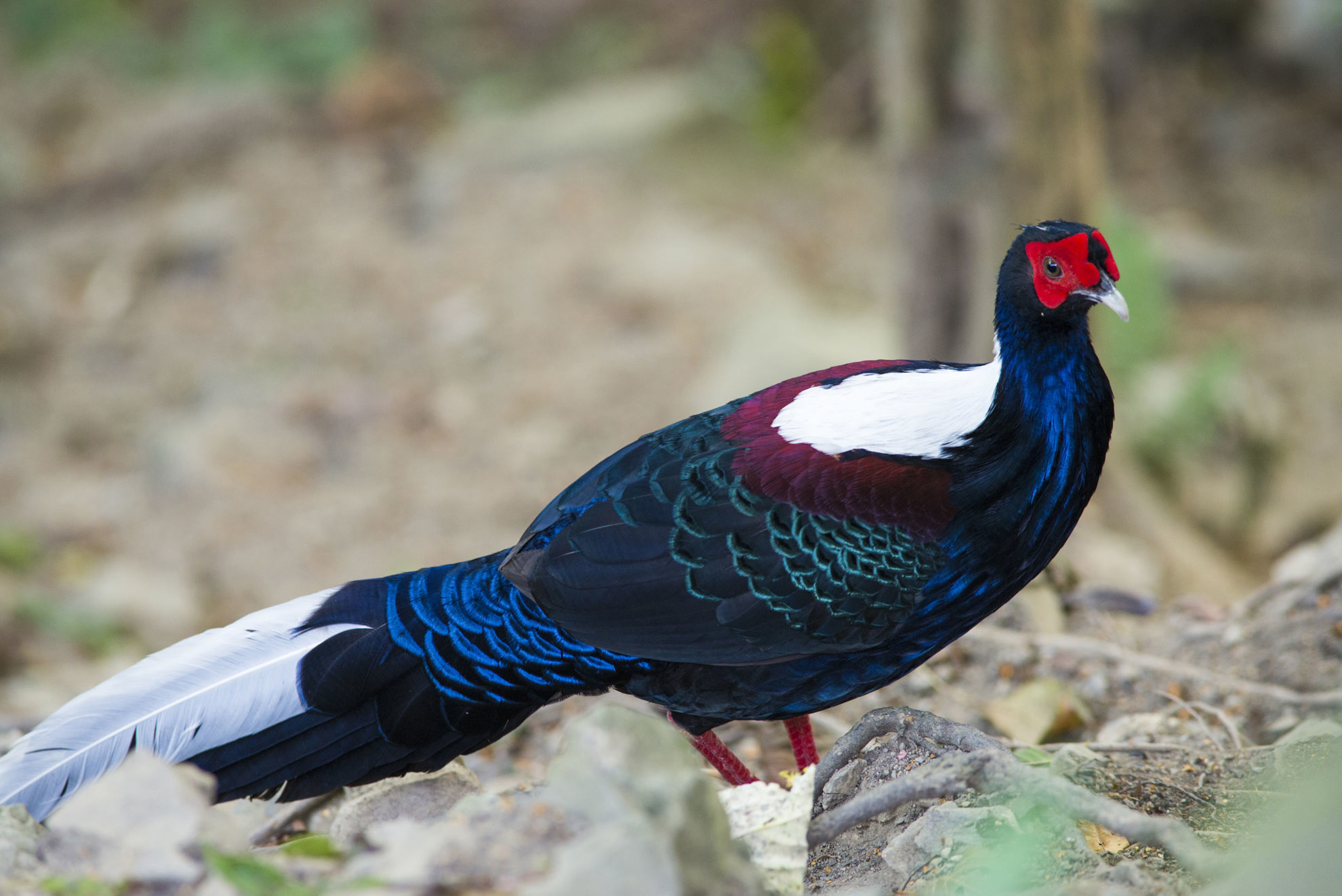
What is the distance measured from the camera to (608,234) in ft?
28.8

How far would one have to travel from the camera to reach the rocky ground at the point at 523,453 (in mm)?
2080

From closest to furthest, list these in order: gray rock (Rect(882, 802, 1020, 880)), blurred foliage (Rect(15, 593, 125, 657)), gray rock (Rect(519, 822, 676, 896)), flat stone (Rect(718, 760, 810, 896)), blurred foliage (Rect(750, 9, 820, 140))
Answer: gray rock (Rect(519, 822, 676, 896)) < flat stone (Rect(718, 760, 810, 896)) < gray rock (Rect(882, 802, 1020, 880)) < blurred foliage (Rect(15, 593, 125, 657)) < blurred foliage (Rect(750, 9, 820, 140))

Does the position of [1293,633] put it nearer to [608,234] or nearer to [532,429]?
[532,429]

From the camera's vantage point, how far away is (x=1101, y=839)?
245cm

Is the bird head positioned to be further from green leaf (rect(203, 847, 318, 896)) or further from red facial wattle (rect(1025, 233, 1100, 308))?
green leaf (rect(203, 847, 318, 896))

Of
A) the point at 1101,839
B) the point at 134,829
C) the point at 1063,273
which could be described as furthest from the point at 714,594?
the point at 134,829

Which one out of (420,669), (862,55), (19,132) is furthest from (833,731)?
(19,132)

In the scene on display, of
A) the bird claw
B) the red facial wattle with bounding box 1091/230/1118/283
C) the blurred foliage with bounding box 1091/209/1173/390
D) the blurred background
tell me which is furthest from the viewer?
the blurred foliage with bounding box 1091/209/1173/390

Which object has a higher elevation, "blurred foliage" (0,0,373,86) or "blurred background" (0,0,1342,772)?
"blurred foliage" (0,0,373,86)

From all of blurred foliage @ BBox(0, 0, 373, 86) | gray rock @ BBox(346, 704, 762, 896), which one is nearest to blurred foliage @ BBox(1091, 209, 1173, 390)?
gray rock @ BBox(346, 704, 762, 896)

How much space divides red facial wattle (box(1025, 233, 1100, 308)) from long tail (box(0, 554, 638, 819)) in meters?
1.28

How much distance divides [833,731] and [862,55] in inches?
323

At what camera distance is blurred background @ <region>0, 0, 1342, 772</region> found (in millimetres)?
5832

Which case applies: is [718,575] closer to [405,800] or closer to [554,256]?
[405,800]
